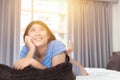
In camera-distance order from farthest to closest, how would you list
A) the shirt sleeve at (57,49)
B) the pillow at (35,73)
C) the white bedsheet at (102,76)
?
the white bedsheet at (102,76), the shirt sleeve at (57,49), the pillow at (35,73)

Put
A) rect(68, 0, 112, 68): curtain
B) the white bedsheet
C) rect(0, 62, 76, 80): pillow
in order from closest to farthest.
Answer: rect(0, 62, 76, 80): pillow < the white bedsheet < rect(68, 0, 112, 68): curtain

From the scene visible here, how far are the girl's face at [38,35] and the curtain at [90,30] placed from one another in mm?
2623

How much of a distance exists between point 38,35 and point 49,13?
2672mm

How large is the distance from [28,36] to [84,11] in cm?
282

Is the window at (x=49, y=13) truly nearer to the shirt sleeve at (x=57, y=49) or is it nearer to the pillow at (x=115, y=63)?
the pillow at (x=115, y=63)

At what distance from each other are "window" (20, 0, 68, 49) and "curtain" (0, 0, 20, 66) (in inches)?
7.7

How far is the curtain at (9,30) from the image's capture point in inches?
134

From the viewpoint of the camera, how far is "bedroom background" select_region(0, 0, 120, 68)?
3.44 m

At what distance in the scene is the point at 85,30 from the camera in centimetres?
394

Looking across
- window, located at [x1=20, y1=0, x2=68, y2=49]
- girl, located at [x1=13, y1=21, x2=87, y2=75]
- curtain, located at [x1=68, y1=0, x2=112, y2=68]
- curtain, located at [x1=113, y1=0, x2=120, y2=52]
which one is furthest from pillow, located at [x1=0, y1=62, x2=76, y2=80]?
curtain, located at [x1=113, y1=0, x2=120, y2=52]

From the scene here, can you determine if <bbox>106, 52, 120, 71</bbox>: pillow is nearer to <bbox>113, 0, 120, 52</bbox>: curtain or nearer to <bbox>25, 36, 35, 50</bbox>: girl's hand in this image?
<bbox>113, 0, 120, 52</bbox>: curtain

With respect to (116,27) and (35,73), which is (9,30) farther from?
(35,73)

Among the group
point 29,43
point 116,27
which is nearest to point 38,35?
point 29,43

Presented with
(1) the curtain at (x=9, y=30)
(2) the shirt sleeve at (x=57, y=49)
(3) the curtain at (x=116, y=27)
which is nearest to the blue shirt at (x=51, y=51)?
(2) the shirt sleeve at (x=57, y=49)
